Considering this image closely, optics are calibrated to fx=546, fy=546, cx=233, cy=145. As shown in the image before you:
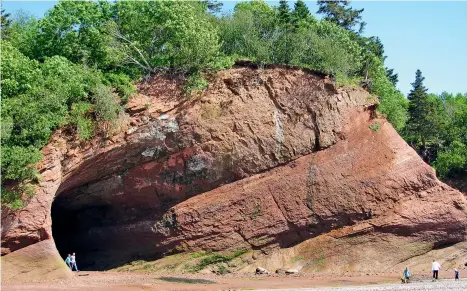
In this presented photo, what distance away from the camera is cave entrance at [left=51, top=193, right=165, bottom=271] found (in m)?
29.9

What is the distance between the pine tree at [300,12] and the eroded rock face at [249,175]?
290 inches

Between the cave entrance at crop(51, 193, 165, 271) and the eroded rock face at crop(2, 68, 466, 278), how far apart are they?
3.5 inches

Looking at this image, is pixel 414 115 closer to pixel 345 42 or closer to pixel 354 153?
pixel 345 42

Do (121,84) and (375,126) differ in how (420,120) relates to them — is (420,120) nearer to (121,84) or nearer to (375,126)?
(375,126)

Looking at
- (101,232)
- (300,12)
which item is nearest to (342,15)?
(300,12)

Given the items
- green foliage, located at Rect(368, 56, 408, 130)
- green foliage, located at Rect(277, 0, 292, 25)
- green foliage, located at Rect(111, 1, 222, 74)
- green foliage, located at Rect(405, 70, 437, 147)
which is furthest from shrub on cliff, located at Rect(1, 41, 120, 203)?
green foliage, located at Rect(405, 70, 437, 147)

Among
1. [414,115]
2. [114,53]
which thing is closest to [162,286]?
[114,53]

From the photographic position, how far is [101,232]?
31266 millimetres

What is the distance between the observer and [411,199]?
97.7 ft

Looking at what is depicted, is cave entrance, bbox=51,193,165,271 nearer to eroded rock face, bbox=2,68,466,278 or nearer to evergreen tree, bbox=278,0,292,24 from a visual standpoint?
eroded rock face, bbox=2,68,466,278

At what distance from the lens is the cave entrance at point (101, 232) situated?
29.9m

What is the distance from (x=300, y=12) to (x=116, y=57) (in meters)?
15.8

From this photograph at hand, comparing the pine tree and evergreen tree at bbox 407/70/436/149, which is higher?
the pine tree

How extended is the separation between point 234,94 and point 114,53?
6.68m
